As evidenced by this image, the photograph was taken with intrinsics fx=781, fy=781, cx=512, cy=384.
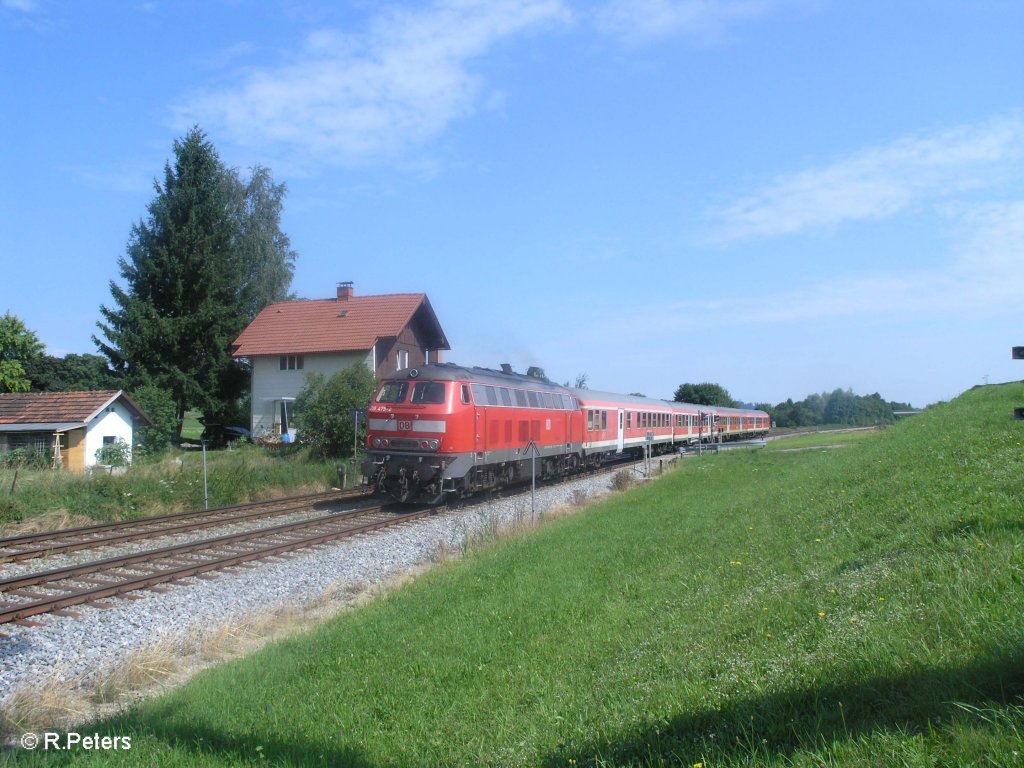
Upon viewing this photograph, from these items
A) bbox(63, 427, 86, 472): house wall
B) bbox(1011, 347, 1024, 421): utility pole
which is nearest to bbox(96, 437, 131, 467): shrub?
bbox(63, 427, 86, 472): house wall

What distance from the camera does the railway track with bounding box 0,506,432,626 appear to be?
9656 mm

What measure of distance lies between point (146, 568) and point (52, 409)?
19112 mm

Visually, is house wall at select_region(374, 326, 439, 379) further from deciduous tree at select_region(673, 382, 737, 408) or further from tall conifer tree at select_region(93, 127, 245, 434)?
deciduous tree at select_region(673, 382, 737, 408)

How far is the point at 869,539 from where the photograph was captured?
772cm

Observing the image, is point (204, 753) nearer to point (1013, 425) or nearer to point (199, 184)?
point (1013, 425)

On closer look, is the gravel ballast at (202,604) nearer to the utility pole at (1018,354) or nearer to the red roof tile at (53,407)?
the utility pole at (1018,354)

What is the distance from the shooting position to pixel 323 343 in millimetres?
39406

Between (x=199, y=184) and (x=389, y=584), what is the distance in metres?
40.2

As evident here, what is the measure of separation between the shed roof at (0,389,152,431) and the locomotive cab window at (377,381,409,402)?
520 inches

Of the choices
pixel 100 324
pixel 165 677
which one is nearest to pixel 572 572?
pixel 165 677

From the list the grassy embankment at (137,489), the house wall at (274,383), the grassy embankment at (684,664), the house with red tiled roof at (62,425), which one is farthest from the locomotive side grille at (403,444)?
the house wall at (274,383)

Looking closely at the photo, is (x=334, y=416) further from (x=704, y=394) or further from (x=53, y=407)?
(x=704, y=394)

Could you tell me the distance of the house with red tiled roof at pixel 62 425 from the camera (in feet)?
86.3

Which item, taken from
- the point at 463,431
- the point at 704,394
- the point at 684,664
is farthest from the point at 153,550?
the point at 704,394
